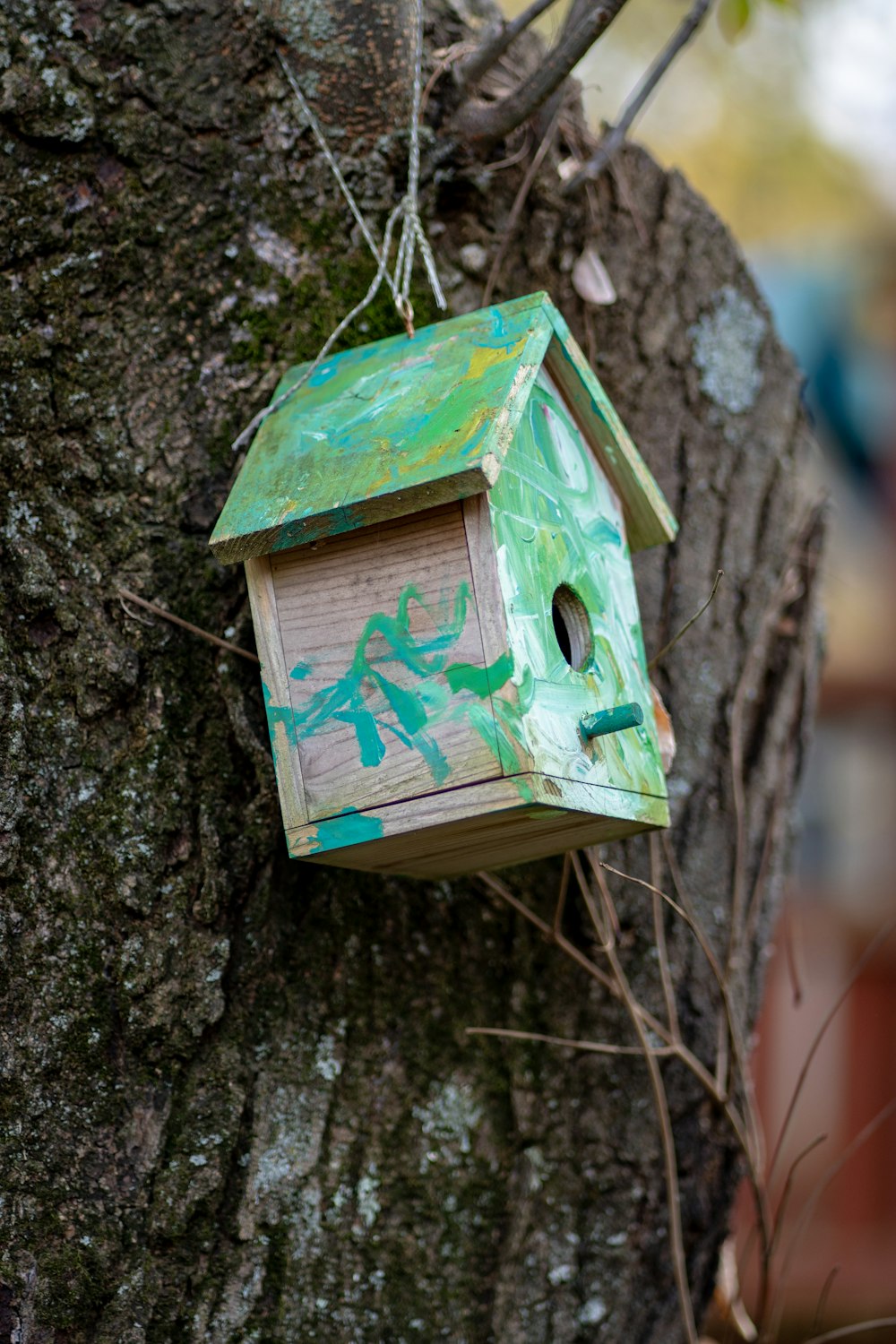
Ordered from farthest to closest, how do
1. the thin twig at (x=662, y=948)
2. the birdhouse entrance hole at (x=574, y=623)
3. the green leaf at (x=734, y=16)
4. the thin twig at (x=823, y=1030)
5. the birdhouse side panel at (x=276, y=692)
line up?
the green leaf at (x=734, y=16)
the thin twig at (x=662, y=948)
the thin twig at (x=823, y=1030)
the birdhouse entrance hole at (x=574, y=623)
the birdhouse side panel at (x=276, y=692)

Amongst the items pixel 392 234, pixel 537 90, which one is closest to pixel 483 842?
pixel 392 234

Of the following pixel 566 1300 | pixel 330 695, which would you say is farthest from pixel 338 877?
pixel 566 1300

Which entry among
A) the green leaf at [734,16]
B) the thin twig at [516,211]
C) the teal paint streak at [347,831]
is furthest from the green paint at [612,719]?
the green leaf at [734,16]

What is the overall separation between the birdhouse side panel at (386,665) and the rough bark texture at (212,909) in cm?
23

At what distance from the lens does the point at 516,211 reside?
6.26 feet

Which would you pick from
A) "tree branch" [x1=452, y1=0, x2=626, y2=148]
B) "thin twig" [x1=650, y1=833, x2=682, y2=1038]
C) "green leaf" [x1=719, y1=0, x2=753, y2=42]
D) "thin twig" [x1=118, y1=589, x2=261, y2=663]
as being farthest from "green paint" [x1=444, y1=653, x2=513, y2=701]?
"green leaf" [x1=719, y1=0, x2=753, y2=42]

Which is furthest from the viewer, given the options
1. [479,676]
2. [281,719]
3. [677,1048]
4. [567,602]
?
[677,1048]

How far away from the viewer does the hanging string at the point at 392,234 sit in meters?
1.63

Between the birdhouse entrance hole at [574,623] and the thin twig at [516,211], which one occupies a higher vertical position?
→ the thin twig at [516,211]

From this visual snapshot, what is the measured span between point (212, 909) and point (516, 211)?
112 centimetres

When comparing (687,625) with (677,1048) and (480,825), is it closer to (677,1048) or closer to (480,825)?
(480,825)

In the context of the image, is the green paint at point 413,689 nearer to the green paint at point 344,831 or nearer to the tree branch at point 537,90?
the green paint at point 344,831

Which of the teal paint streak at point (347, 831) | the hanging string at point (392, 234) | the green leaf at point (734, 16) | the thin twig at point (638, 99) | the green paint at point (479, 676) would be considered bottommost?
the teal paint streak at point (347, 831)

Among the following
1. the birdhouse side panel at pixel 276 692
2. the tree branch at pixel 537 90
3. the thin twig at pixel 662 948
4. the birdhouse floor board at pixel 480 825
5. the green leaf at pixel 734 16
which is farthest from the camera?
the green leaf at pixel 734 16
